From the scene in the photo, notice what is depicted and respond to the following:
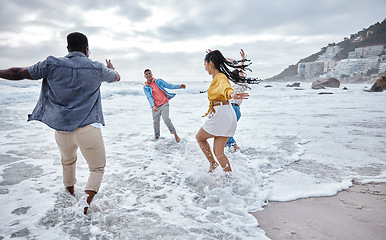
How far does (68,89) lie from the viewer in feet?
7.30

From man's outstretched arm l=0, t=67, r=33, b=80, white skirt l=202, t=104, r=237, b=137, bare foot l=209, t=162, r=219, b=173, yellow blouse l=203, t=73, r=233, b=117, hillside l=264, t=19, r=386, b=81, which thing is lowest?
bare foot l=209, t=162, r=219, b=173

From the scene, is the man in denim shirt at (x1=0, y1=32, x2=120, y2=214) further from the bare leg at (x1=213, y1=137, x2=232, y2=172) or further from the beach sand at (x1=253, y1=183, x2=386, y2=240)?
the beach sand at (x1=253, y1=183, x2=386, y2=240)

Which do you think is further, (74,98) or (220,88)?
(220,88)

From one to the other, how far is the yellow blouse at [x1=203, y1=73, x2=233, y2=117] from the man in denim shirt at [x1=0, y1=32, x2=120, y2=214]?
4.51 feet

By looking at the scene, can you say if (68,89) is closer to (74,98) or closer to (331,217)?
(74,98)

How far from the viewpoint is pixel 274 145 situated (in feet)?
18.6

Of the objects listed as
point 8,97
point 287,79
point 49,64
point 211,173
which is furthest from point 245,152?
point 287,79

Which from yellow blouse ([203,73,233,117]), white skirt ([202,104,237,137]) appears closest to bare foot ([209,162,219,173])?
white skirt ([202,104,237,137])

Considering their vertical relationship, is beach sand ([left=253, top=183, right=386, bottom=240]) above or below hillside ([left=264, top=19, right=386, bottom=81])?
below

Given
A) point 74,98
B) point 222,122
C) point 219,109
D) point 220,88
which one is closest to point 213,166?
point 222,122

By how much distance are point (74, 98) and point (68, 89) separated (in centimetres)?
11

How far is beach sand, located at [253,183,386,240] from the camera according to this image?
2164 mm

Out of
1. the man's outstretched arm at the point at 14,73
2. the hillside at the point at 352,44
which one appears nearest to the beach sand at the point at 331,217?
the man's outstretched arm at the point at 14,73

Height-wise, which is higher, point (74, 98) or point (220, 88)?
point (220, 88)
